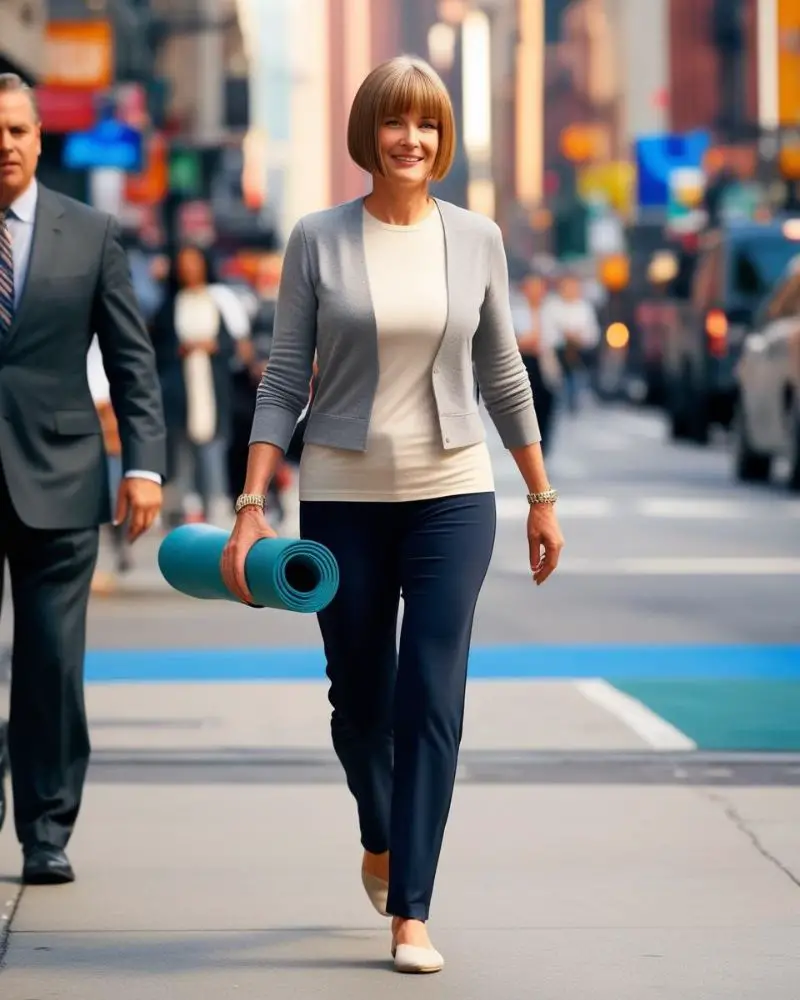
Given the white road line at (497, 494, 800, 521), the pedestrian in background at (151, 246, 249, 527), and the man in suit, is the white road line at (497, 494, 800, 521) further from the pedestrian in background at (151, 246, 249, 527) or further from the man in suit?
the man in suit

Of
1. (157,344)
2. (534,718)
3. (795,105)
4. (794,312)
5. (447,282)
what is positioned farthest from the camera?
(795,105)

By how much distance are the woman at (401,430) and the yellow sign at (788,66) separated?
190 feet

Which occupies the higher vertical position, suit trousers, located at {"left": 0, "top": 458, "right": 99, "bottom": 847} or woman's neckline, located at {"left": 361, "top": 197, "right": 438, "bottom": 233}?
woman's neckline, located at {"left": 361, "top": 197, "right": 438, "bottom": 233}

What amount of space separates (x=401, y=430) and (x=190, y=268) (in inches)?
462

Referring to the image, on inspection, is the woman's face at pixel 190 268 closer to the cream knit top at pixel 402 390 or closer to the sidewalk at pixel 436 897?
the sidewalk at pixel 436 897

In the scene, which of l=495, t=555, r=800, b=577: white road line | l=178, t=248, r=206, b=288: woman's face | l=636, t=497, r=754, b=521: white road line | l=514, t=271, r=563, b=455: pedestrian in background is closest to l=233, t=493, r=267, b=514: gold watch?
l=495, t=555, r=800, b=577: white road line

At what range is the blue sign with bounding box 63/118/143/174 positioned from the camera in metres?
33.4

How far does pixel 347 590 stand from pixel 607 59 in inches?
6151

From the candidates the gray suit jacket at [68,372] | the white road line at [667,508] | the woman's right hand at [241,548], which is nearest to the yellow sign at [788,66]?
the white road line at [667,508]

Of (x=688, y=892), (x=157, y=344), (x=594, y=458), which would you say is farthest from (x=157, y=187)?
(x=688, y=892)

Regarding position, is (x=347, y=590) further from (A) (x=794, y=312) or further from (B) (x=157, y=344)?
Answer: (A) (x=794, y=312)

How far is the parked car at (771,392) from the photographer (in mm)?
22062

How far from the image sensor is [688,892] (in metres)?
6.43

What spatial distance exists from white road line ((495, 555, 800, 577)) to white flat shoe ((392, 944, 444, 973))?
33.7 ft
